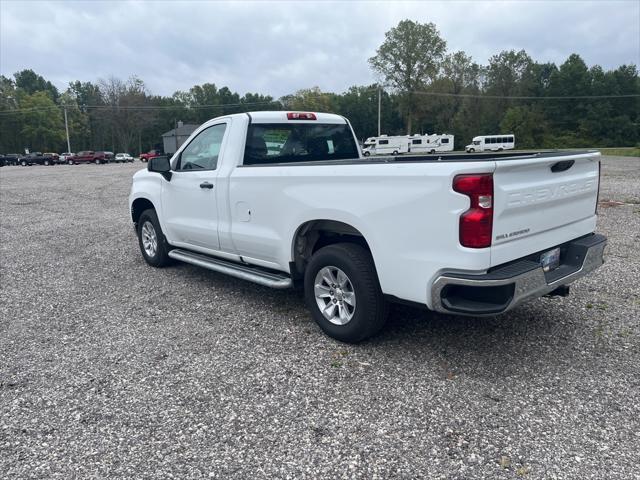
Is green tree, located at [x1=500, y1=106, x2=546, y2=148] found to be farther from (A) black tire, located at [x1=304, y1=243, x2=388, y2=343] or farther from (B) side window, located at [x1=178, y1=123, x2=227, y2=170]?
(A) black tire, located at [x1=304, y1=243, x2=388, y2=343]

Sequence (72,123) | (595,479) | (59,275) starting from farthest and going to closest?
(72,123) < (59,275) < (595,479)

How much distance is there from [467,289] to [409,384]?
801 millimetres

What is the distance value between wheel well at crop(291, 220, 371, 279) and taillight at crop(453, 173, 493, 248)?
123 centimetres

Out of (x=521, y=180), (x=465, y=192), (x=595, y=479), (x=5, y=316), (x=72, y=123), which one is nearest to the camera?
(x=595, y=479)

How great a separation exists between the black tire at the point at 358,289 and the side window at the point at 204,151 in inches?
77.2

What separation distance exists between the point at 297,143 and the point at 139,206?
3.01 meters

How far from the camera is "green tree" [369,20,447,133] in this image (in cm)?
7475

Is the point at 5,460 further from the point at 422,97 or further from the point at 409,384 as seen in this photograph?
the point at 422,97

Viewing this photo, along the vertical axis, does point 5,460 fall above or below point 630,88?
below

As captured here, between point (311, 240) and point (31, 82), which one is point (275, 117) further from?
point (31, 82)

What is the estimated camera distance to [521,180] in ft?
11.0

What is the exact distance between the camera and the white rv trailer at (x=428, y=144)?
56.8 m

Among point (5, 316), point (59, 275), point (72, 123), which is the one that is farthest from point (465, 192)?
point (72, 123)

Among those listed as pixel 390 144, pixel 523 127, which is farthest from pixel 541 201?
pixel 523 127
